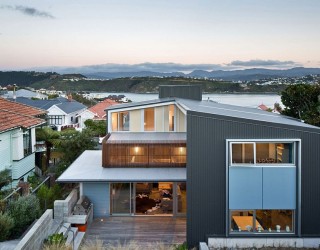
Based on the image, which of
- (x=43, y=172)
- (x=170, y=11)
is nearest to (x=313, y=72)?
(x=170, y=11)

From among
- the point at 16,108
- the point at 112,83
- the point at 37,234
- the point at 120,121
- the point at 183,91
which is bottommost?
the point at 37,234

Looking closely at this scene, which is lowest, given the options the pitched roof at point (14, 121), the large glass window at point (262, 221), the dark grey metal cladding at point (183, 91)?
the large glass window at point (262, 221)

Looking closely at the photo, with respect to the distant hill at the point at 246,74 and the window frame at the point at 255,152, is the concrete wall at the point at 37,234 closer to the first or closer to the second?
the window frame at the point at 255,152

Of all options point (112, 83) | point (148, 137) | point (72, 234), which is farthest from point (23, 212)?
point (112, 83)

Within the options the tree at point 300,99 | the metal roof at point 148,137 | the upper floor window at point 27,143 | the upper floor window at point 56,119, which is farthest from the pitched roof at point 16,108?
the upper floor window at point 56,119

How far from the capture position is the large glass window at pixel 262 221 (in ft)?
46.7

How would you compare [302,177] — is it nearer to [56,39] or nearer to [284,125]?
[284,125]

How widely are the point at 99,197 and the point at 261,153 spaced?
7.46 metres

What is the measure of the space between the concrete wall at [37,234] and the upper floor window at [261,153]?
647 centimetres

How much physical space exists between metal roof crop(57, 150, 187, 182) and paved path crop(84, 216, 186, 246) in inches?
70.9

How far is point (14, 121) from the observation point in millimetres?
21344

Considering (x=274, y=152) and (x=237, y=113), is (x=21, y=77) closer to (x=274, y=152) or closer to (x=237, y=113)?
(x=237, y=113)

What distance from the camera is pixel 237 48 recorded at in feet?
256

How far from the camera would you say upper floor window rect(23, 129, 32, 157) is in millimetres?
22547
